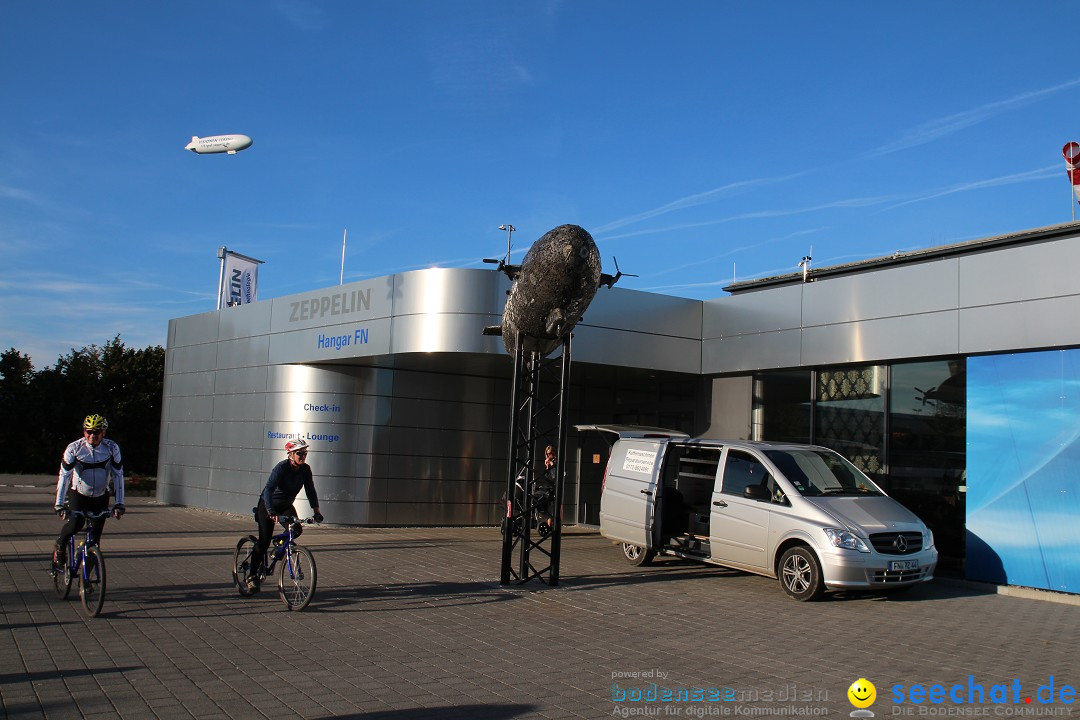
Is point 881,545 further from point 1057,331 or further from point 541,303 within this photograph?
point 541,303

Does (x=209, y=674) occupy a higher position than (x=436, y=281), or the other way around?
(x=436, y=281)

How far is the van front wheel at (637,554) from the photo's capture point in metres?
13.4

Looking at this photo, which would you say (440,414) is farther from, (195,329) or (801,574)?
(801,574)

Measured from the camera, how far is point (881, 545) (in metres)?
10.6

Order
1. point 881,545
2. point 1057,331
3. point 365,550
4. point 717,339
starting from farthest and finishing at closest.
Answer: point 717,339
point 365,550
point 1057,331
point 881,545

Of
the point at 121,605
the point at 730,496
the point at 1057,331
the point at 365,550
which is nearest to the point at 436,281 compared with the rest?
the point at 365,550

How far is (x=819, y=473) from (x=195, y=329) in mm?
17885

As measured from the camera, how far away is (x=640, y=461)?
44.7ft

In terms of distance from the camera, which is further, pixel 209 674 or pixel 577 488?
pixel 577 488

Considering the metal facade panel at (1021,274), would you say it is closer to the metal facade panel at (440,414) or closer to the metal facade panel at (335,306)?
the metal facade panel at (335,306)

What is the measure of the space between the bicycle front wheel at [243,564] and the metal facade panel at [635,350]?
7884mm

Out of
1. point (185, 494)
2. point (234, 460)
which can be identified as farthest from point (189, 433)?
point (234, 460)

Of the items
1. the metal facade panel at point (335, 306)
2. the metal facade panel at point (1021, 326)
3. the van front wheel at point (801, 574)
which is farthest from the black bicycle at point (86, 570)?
the metal facade panel at point (1021, 326)

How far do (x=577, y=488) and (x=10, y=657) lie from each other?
15.7 m
